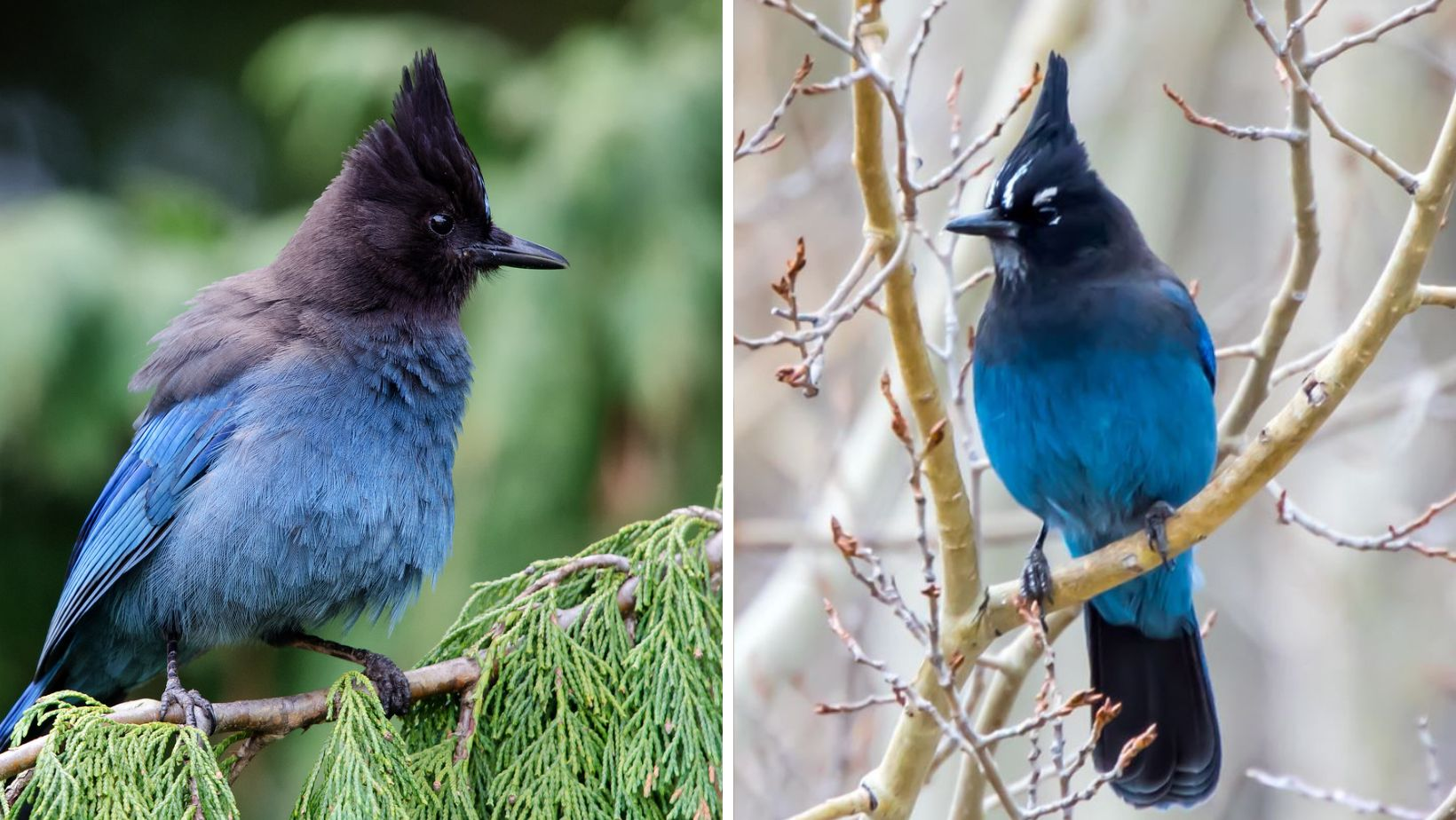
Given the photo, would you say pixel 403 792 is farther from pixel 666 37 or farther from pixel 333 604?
pixel 666 37

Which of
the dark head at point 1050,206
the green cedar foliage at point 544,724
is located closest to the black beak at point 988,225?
the dark head at point 1050,206

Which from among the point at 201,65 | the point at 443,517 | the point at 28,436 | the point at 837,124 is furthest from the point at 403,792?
the point at 201,65

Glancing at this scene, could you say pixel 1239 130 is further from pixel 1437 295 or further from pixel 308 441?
pixel 308 441

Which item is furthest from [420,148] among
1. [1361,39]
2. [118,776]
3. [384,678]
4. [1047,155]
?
[1361,39]

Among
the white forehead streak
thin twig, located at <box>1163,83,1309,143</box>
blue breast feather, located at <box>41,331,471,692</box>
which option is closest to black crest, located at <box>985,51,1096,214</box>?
the white forehead streak

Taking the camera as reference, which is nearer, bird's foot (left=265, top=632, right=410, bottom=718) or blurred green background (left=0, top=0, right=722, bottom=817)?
bird's foot (left=265, top=632, right=410, bottom=718)

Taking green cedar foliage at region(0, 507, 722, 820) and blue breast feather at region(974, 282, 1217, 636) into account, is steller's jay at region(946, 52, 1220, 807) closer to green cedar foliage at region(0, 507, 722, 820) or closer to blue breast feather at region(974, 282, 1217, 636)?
blue breast feather at region(974, 282, 1217, 636)

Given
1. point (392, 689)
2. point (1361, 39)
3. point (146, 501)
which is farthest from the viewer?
point (146, 501)
